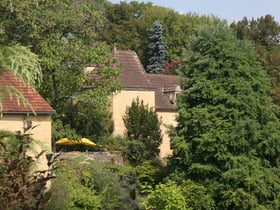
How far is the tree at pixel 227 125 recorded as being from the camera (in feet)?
91.2

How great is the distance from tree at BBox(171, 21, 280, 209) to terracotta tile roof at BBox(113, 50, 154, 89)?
1465 cm

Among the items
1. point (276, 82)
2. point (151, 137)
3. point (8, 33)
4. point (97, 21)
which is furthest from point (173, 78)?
point (8, 33)

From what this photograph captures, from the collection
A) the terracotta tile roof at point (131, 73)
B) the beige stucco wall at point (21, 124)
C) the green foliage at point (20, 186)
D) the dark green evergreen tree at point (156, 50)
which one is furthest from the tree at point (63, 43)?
the dark green evergreen tree at point (156, 50)

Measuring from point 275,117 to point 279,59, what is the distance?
2632cm

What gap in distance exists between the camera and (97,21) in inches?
1329

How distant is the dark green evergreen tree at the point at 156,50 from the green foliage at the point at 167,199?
50.6 m

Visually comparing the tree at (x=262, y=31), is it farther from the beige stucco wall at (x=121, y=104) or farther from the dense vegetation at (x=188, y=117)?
the dense vegetation at (x=188, y=117)

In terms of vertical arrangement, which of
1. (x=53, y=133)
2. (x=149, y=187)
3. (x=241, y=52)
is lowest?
(x=149, y=187)

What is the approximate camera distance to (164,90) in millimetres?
49250

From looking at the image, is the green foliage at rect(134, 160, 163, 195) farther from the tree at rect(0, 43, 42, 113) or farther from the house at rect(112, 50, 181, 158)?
the tree at rect(0, 43, 42, 113)

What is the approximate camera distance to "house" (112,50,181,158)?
4375 cm

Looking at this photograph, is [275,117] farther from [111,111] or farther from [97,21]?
[111,111]

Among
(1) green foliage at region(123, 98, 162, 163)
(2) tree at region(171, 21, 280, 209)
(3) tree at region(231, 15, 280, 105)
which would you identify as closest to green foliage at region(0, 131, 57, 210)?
(2) tree at region(171, 21, 280, 209)

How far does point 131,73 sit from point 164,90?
4482 mm
